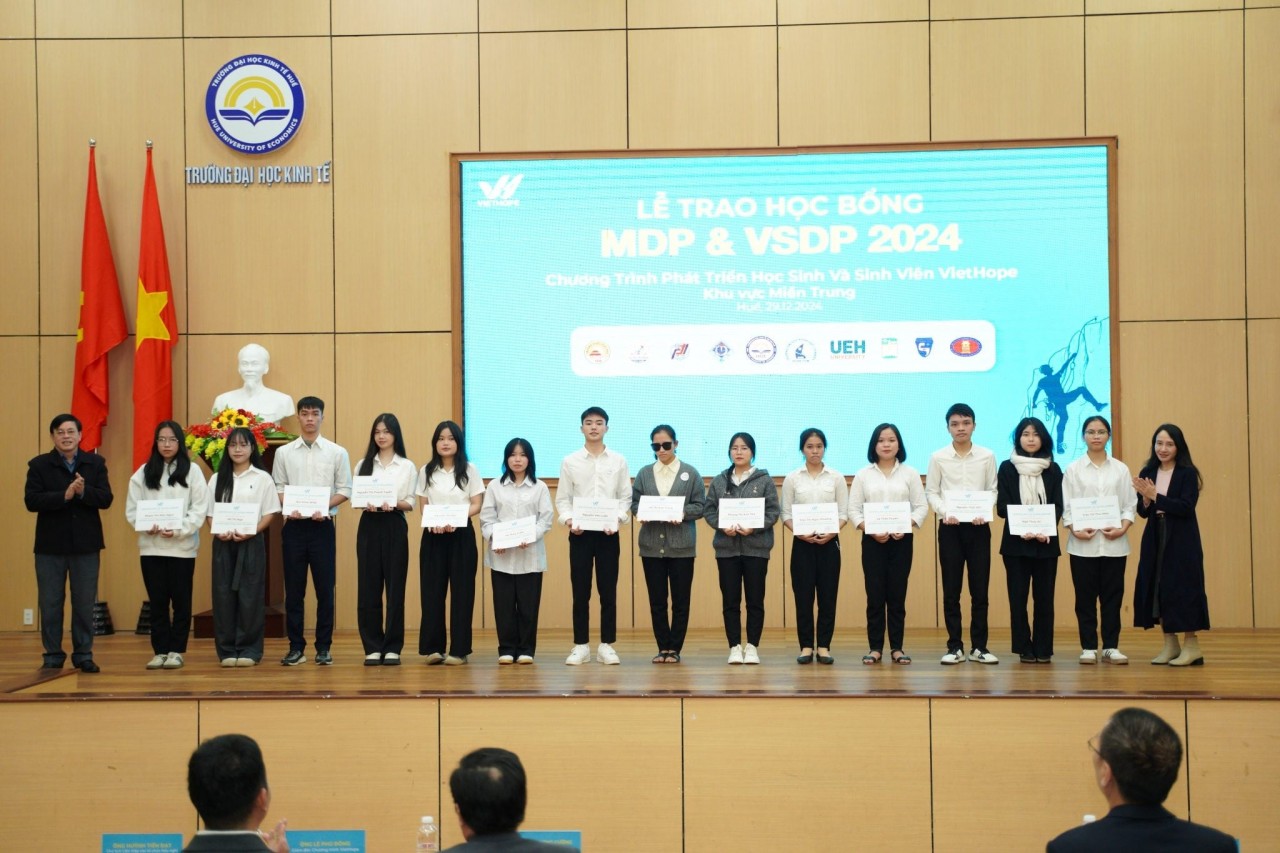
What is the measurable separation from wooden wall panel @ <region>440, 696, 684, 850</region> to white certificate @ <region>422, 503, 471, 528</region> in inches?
57.2

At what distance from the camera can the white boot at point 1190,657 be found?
23.0 feet

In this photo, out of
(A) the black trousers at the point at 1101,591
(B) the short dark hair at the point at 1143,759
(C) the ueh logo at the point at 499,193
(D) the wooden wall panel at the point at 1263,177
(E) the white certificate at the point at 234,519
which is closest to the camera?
(B) the short dark hair at the point at 1143,759

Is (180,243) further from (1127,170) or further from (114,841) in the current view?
(1127,170)

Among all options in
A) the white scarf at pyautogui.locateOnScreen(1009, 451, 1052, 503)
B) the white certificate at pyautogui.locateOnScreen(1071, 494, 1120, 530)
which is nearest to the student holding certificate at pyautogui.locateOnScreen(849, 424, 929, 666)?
the white scarf at pyautogui.locateOnScreen(1009, 451, 1052, 503)

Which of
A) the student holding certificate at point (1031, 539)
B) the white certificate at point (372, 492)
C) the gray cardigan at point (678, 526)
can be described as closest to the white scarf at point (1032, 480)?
the student holding certificate at point (1031, 539)

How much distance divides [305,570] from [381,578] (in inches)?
17.8

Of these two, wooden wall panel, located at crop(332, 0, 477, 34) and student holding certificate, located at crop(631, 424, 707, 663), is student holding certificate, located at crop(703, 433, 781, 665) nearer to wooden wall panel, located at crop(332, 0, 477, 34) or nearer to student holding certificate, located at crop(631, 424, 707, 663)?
student holding certificate, located at crop(631, 424, 707, 663)

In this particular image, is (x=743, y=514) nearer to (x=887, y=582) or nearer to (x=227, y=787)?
(x=887, y=582)

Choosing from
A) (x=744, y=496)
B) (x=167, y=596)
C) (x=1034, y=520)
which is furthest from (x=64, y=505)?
(x=1034, y=520)

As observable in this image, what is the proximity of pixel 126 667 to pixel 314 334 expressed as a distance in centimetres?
315

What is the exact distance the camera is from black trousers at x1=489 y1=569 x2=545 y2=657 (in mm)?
7285

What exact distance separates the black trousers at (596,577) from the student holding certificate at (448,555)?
0.63 m

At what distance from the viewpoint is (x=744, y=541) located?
7215 millimetres

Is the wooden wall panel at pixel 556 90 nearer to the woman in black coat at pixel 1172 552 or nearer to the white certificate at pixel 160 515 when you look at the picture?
the white certificate at pixel 160 515
